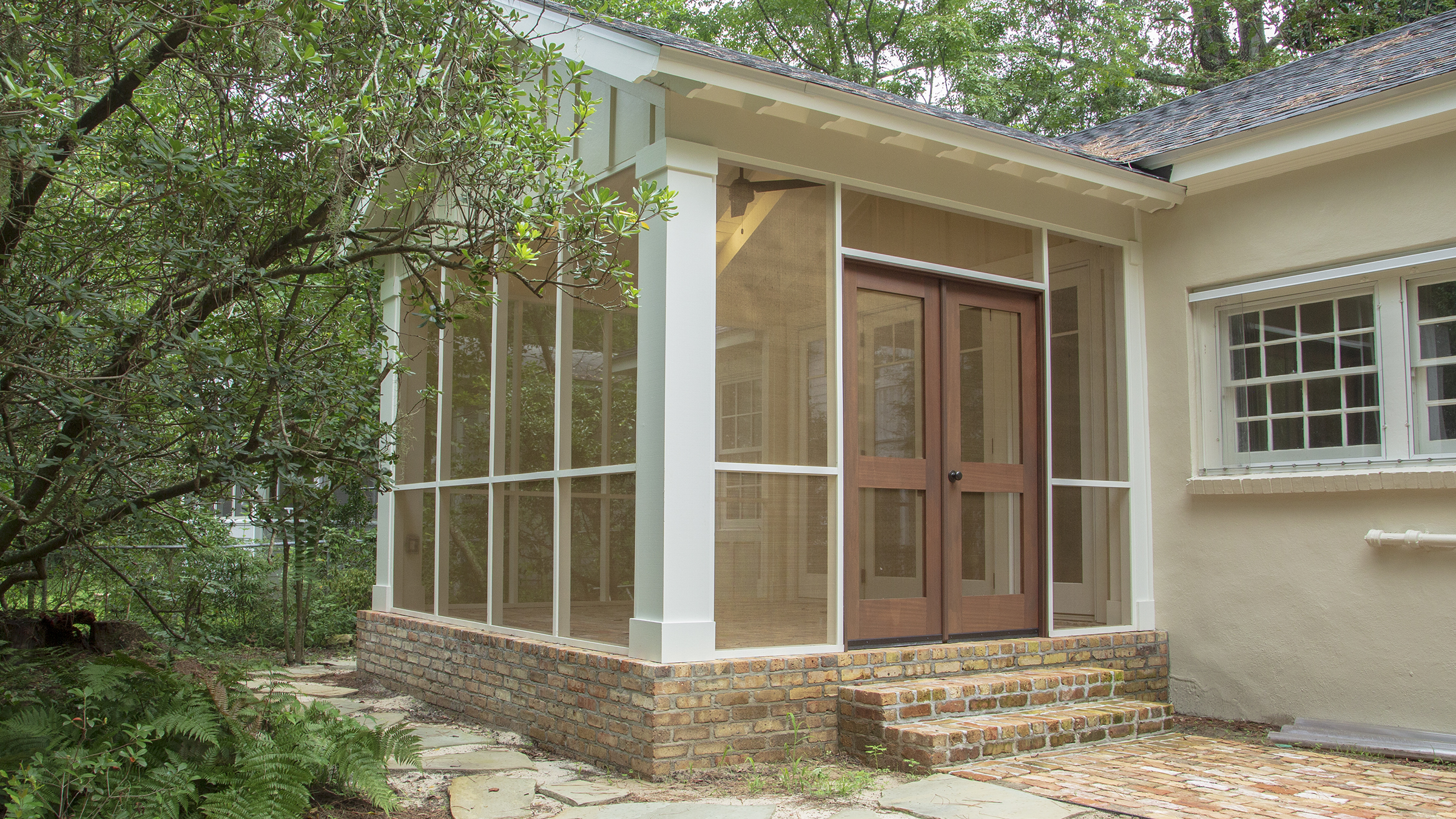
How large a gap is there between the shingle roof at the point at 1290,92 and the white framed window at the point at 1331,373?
3.47 ft

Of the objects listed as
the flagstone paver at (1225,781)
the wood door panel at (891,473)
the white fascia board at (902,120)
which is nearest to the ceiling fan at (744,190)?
the white fascia board at (902,120)

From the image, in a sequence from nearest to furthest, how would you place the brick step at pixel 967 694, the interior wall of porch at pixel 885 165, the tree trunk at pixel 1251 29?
the brick step at pixel 967 694 → the interior wall of porch at pixel 885 165 → the tree trunk at pixel 1251 29

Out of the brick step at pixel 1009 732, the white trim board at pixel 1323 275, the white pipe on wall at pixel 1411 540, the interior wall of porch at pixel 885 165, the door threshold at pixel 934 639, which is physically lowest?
the brick step at pixel 1009 732

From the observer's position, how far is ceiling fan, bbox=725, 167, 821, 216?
17.7 ft

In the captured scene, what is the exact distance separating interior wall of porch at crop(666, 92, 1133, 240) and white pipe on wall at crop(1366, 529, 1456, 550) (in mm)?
2470

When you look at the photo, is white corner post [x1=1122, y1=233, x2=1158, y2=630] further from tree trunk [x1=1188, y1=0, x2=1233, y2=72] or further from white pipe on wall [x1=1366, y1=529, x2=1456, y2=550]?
tree trunk [x1=1188, y1=0, x2=1233, y2=72]

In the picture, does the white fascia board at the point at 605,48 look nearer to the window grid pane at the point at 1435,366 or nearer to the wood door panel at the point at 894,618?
the wood door panel at the point at 894,618

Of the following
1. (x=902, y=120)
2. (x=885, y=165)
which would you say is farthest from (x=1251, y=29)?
(x=902, y=120)

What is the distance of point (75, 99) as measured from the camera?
3.76m

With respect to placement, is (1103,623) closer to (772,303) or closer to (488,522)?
(772,303)

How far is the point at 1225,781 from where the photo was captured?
472 cm

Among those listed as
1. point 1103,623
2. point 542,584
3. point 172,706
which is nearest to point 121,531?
point 172,706

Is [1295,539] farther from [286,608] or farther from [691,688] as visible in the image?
[286,608]

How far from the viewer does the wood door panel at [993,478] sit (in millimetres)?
6094
